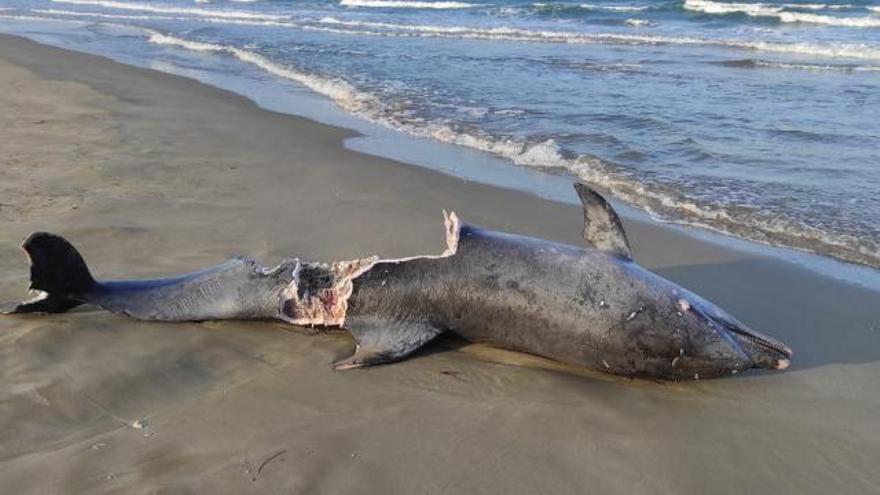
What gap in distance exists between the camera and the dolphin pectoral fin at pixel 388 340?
4.28 meters

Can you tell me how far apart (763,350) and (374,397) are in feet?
6.45

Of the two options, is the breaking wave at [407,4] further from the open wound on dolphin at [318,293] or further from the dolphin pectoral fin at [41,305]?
the dolphin pectoral fin at [41,305]

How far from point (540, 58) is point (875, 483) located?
1442 cm

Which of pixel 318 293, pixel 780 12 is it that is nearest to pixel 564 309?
pixel 318 293

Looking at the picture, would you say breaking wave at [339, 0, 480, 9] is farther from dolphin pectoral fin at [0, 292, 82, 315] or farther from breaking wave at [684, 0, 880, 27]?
dolphin pectoral fin at [0, 292, 82, 315]

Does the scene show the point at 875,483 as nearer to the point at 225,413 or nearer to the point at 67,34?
the point at 225,413

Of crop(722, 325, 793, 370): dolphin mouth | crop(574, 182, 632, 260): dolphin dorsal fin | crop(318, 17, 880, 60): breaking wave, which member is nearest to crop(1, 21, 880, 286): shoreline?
crop(722, 325, 793, 370): dolphin mouth

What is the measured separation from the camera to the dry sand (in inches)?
131

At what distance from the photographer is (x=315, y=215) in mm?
6547

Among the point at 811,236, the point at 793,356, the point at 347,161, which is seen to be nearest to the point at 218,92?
the point at 347,161

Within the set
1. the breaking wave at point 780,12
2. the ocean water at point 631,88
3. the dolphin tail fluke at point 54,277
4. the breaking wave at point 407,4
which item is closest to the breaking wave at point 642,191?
the ocean water at point 631,88

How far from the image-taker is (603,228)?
4637 millimetres

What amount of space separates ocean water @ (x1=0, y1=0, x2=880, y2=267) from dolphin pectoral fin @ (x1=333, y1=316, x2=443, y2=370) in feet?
10.3

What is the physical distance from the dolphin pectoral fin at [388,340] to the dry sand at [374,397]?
0.07 m
